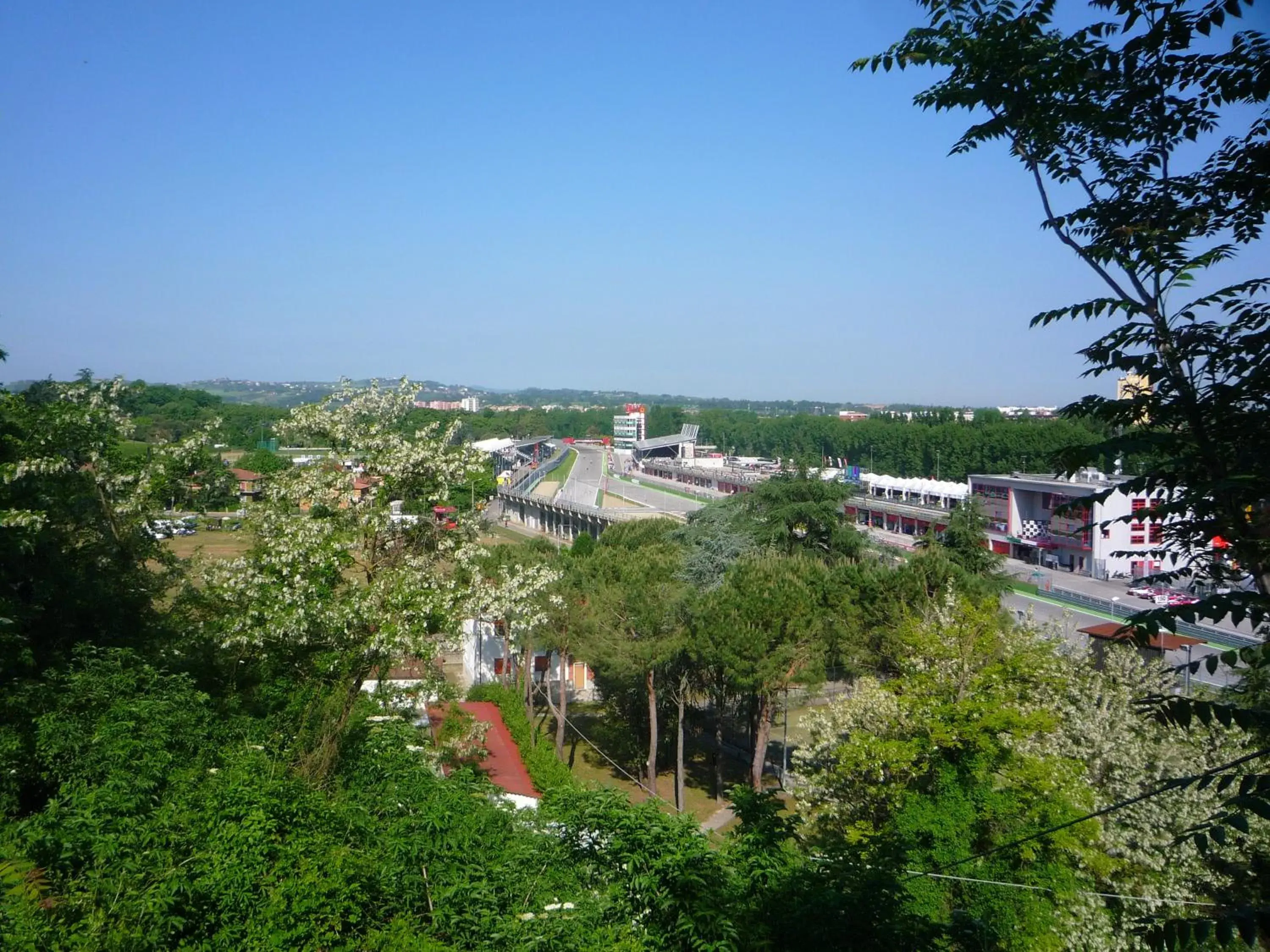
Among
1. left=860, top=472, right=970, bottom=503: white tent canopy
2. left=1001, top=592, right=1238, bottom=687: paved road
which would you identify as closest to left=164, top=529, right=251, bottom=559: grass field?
left=1001, top=592, right=1238, bottom=687: paved road

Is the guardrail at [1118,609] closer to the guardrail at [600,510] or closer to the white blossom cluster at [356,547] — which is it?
the guardrail at [600,510]

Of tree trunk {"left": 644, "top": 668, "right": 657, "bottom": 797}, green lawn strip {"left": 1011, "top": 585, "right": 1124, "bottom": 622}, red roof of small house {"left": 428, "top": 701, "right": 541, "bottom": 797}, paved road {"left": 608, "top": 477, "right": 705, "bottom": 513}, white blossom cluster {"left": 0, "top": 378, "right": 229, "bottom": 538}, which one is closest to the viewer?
white blossom cluster {"left": 0, "top": 378, "right": 229, "bottom": 538}

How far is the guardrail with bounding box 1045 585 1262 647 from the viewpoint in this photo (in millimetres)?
17969

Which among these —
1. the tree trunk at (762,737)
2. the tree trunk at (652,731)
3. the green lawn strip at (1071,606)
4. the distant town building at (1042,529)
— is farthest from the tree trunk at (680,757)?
the distant town building at (1042,529)

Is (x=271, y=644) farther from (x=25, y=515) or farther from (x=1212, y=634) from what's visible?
(x=1212, y=634)

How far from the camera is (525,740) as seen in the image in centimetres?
1485

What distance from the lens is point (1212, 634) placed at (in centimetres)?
1834

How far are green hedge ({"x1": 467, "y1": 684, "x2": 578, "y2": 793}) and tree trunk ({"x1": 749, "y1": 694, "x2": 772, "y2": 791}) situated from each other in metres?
2.87

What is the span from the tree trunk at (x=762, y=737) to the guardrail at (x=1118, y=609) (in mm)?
9498

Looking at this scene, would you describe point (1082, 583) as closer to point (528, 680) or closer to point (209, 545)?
point (528, 680)

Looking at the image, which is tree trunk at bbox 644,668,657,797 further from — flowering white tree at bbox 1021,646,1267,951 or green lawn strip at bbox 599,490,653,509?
green lawn strip at bbox 599,490,653,509

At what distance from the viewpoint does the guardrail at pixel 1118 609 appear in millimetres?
17969

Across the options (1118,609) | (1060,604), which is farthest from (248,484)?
(1118,609)

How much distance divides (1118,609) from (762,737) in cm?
1366
